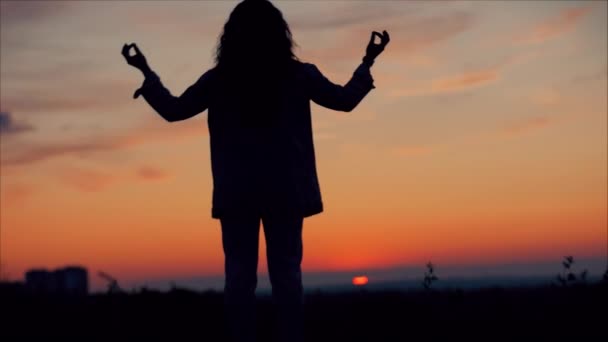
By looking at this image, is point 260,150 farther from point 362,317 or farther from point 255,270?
point 362,317

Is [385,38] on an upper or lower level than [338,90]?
upper

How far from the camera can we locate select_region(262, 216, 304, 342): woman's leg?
6863 mm

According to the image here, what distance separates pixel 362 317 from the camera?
9719 millimetres

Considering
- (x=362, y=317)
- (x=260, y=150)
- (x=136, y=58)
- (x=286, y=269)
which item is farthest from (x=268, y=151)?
(x=362, y=317)

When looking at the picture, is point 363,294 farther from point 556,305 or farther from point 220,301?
point 556,305

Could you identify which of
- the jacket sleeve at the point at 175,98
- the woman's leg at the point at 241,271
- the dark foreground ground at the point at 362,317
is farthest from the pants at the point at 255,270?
the dark foreground ground at the point at 362,317

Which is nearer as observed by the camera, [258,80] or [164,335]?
[258,80]

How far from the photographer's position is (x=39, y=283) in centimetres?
1453

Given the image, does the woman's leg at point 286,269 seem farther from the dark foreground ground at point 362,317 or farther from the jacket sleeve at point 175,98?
the dark foreground ground at point 362,317

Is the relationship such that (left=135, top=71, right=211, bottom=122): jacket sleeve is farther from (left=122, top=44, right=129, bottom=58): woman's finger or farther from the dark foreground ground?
the dark foreground ground

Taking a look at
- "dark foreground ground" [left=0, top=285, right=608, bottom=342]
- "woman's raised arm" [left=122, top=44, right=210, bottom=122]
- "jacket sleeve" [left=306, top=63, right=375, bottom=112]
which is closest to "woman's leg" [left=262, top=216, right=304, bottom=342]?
"jacket sleeve" [left=306, top=63, right=375, bottom=112]

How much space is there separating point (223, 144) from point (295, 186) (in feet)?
2.04

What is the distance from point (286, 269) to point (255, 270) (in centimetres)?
25

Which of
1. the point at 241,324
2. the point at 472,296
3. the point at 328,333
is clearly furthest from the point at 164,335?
the point at 472,296
